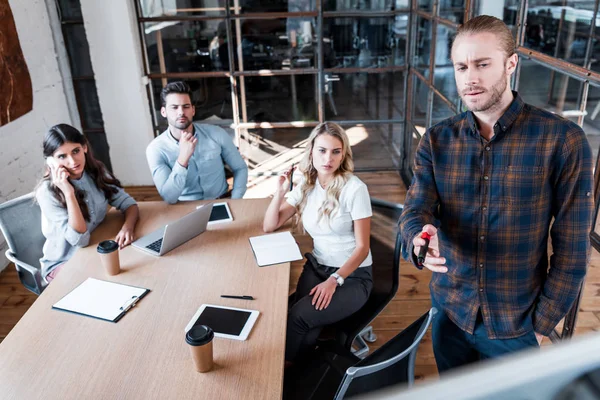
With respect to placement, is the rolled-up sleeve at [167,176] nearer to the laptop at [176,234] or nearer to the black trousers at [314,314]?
the laptop at [176,234]

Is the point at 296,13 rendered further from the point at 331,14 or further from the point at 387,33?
the point at 387,33

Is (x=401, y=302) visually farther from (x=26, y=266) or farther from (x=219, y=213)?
(x=26, y=266)

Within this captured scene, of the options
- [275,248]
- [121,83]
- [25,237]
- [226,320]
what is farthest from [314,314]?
[121,83]

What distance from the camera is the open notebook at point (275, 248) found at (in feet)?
6.47

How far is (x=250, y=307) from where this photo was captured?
1.68m

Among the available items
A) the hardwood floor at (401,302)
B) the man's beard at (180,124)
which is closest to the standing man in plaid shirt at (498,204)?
the hardwood floor at (401,302)

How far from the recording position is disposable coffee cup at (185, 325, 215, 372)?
4.32ft

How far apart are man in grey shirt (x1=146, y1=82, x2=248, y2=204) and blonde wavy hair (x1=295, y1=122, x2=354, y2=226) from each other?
30.1 inches

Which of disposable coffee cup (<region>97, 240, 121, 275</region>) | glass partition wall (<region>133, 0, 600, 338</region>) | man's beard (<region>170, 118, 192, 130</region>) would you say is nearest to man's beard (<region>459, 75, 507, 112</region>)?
disposable coffee cup (<region>97, 240, 121, 275</region>)

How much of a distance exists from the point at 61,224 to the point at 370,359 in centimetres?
159

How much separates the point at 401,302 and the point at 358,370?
183cm

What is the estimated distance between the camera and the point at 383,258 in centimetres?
211

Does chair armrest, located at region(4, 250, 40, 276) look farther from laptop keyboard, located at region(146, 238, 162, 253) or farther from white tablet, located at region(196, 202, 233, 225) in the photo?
white tablet, located at region(196, 202, 233, 225)

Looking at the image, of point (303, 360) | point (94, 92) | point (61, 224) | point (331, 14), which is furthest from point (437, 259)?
point (94, 92)
